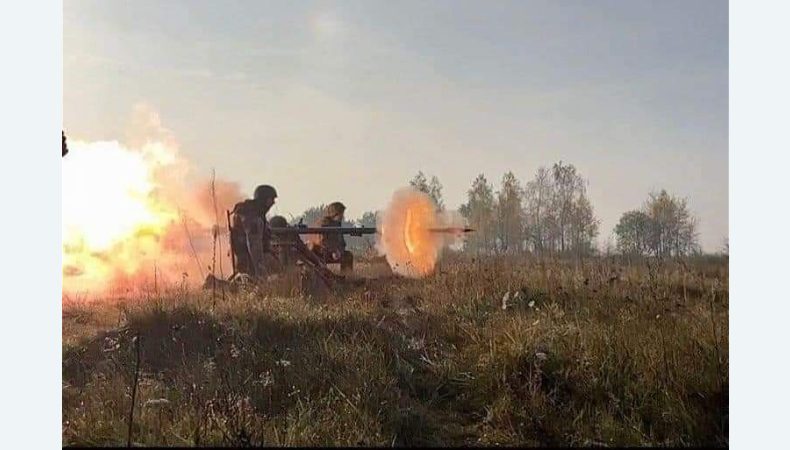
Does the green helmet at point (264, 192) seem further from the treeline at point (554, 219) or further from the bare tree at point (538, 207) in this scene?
the bare tree at point (538, 207)

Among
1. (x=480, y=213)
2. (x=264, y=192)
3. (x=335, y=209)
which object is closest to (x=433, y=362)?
(x=480, y=213)

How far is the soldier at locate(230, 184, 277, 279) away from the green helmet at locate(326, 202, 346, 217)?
49 cm

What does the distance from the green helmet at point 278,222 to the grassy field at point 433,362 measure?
1143mm

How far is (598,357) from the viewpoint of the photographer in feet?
13.4

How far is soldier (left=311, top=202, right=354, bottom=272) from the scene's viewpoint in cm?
566

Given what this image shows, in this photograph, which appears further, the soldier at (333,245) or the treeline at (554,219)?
the soldier at (333,245)

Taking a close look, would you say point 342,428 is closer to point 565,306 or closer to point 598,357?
point 598,357

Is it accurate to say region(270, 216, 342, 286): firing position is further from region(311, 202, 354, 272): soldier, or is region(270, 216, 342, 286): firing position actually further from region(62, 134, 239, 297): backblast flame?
region(62, 134, 239, 297): backblast flame

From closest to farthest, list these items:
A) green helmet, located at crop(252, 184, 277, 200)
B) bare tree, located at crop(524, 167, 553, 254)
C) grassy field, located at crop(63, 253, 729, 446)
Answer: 1. grassy field, located at crop(63, 253, 729, 446)
2. bare tree, located at crop(524, 167, 553, 254)
3. green helmet, located at crop(252, 184, 277, 200)

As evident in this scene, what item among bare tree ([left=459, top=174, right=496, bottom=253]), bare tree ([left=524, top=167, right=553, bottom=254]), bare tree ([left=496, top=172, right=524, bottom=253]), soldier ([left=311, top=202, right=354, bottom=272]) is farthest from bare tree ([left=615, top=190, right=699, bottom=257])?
soldier ([left=311, top=202, right=354, bottom=272])

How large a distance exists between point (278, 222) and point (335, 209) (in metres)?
1.15

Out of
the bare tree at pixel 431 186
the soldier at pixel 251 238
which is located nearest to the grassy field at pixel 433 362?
the bare tree at pixel 431 186

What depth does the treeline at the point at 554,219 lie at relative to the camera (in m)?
4.46

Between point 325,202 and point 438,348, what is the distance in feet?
4.81
